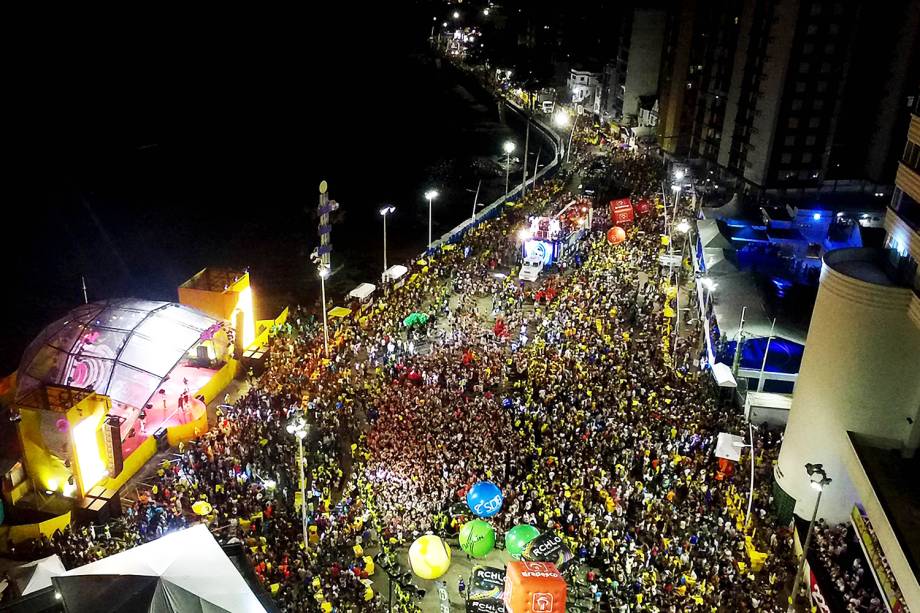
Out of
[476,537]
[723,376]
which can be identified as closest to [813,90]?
[723,376]

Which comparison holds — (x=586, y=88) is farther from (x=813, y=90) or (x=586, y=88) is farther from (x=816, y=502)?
(x=816, y=502)

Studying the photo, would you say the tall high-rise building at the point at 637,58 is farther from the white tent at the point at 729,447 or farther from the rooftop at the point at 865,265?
the white tent at the point at 729,447

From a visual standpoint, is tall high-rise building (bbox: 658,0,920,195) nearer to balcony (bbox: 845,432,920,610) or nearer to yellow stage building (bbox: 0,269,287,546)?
balcony (bbox: 845,432,920,610)

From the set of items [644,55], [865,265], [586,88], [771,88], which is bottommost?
[586,88]

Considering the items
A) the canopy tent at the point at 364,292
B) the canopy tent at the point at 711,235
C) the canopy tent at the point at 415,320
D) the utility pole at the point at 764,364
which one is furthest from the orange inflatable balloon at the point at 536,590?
the canopy tent at the point at 711,235

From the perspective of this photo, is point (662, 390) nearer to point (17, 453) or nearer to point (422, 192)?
point (17, 453)

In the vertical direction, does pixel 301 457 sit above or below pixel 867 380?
below

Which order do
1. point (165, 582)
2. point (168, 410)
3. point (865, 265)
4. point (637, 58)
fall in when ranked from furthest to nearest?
point (637, 58) < point (168, 410) < point (865, 265) < point (165, 582)
